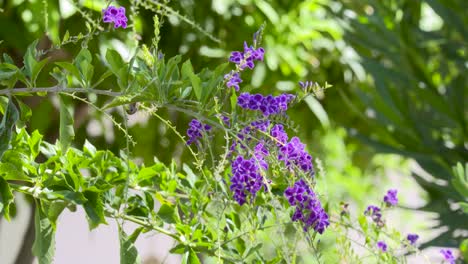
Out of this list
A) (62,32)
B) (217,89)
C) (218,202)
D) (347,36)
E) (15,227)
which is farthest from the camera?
(15,227)

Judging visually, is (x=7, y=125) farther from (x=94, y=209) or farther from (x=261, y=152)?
(x=261, y=152)

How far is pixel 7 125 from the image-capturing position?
0.87m

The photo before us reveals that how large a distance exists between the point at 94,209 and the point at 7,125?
146 millimetres

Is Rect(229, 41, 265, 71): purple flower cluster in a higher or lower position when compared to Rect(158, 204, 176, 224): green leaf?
higher

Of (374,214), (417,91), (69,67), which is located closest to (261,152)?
(69,67)

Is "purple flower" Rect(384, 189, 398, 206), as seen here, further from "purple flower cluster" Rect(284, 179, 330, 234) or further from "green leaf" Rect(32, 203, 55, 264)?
"green leaf" Rect(32, 203, 55, 264)

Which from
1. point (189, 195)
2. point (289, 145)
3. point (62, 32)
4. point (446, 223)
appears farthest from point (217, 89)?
point (446, 223)

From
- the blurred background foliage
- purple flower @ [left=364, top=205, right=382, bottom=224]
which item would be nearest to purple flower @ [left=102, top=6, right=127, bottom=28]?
purple flower @ [left=364, top=205, right=382, bottom=224]

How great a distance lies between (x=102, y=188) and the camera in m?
0.98

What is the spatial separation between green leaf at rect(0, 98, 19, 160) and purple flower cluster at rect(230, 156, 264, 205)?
27 cm

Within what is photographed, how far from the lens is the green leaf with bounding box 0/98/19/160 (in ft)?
2.85

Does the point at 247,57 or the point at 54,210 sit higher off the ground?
the point at 247,57

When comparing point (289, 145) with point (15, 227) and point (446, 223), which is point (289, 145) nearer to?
point (446, 223)

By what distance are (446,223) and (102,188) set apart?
169cm
